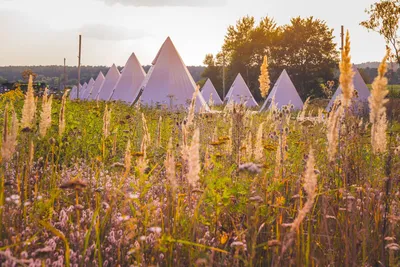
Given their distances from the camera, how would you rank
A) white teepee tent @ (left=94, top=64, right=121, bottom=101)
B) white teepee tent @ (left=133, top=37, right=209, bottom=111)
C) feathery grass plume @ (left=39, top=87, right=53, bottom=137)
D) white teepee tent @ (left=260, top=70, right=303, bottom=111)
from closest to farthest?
feathery grass plume @ (left=39, top=87, right=53, bottom=137) < white teepee tent @ (left=133, top=37, right=209, bottom=111) < white teepee tent @ (left=260, top=70, right=303, bottom=111) < white teepee tent @ (left=94, top=64, right=121, bottom=101)

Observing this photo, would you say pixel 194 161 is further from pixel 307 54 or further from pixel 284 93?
pixel 307 54

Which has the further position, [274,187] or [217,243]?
[274,187]

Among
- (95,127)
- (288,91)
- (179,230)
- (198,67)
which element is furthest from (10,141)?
(198,67)

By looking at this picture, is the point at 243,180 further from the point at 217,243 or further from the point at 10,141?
the point at 10,141

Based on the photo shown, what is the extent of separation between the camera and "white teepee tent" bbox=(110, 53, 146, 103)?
66.5 feet

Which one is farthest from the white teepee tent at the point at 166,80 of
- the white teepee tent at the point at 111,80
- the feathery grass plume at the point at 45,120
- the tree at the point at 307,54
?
the tree at the point at 307,54

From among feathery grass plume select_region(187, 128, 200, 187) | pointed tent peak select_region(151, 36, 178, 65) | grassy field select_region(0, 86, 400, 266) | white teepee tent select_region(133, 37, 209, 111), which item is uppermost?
pointed tent peak select_region(151, 36, 178, 65)

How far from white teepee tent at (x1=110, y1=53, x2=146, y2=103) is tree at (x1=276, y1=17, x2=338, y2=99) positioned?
20.2 m

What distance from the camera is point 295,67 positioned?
39344 millimetres

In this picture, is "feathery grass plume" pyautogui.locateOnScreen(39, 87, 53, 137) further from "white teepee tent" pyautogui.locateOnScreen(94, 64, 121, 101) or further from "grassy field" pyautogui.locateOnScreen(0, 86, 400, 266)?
"white teepee tent" pyautogui.locateOnScreen(94, 64, 121, 101)

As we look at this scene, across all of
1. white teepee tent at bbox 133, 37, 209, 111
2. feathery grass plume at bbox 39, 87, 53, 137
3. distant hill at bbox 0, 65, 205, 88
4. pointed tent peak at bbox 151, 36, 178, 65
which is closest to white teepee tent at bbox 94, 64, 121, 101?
pointed tent peak at bbox 151, 36, 178, 65

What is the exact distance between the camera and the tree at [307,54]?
3800 centimetres

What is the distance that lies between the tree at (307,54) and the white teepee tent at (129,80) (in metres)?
20.2

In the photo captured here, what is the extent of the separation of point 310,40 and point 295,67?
2920 mm
